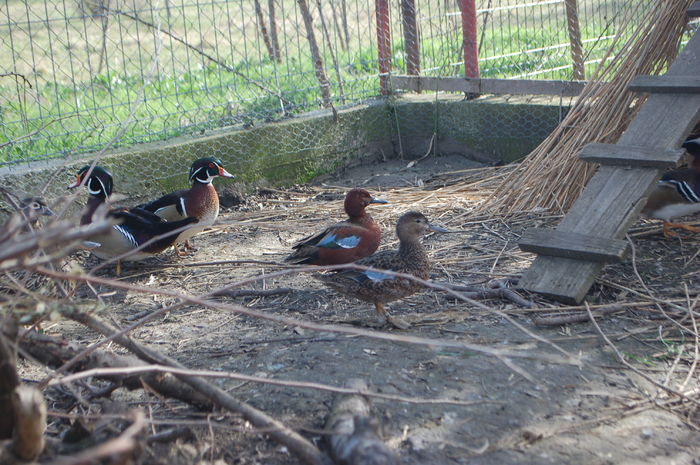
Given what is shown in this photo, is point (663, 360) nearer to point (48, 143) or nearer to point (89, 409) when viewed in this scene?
point (89, 409)

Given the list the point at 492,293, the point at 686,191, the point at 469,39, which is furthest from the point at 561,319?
the point at 469,39

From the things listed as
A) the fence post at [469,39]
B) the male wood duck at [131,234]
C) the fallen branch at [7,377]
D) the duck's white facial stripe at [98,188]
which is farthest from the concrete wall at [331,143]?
the fallen branch at [7,377]

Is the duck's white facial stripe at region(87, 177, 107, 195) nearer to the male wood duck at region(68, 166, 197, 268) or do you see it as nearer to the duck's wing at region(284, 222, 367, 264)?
the male wood duck at region(68, 166, 197, 268)

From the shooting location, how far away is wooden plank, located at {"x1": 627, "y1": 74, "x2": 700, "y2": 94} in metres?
4.48

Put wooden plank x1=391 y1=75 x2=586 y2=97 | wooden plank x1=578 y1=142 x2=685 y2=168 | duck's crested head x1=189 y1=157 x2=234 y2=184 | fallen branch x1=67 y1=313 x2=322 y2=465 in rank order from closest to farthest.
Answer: fallen branch x1=67 y1=313 x2=322 y2=465 < wooden plank x1=578 y1=142 x2=685 y2=168 < duck's crested head x1=189 y1=157 x2=234 y2=184 < wooden plank x1=391 y1=75 x2=586 y2=97

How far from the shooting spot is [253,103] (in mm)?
7203

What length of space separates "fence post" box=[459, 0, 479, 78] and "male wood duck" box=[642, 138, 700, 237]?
2.96m

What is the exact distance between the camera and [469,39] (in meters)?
7.43

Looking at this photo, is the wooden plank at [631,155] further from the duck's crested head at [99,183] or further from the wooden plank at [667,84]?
the duck's crested head at [99,183]

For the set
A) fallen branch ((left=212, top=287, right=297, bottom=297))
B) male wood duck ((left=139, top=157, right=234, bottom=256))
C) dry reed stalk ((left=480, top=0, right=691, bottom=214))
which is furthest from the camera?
male wood duck ((left=139, top=157, right=234, bottom=256))

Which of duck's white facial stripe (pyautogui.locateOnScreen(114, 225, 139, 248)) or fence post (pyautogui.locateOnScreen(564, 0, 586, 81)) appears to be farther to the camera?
fence post (pyautogui.locateOnScreen(564, 0, 586, 81))

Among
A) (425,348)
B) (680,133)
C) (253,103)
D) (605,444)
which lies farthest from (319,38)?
(605,444)

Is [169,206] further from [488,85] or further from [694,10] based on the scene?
[694,10]

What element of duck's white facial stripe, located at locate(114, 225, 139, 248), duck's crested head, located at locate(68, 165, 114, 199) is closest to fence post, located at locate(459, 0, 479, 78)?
duck's crested head, located at locate(68, 165, 114, 199)
